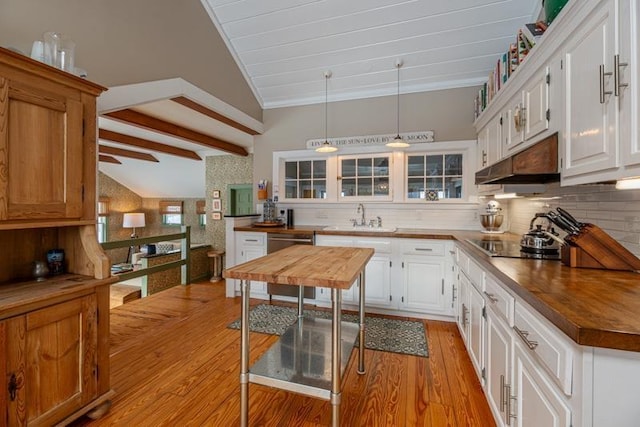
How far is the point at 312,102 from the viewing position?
4125mm

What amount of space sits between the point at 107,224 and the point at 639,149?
9.51m

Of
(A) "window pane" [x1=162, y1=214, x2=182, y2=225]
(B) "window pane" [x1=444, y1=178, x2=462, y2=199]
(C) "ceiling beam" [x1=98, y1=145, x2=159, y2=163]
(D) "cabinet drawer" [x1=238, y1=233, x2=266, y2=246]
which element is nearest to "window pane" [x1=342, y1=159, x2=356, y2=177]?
(B) "window pane" [x1=444, y1=178, x2=462, y2=199]

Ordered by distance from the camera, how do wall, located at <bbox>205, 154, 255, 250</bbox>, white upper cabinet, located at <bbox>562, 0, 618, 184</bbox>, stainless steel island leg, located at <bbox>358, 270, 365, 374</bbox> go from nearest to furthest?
white upper cabinet, located at <bbox>562, 0, 618, 184</bbox>, stainless steel island leg, located at <bbox>358, 270, 365, 374</bbox>, wall, located at <bbox>205, 154, 255, 250</bbox>

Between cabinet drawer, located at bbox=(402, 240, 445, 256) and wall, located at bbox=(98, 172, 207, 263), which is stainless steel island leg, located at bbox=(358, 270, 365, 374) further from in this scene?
wall, located at bbox=(98, 172, 207, 263)

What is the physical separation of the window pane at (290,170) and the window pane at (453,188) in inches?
79.8

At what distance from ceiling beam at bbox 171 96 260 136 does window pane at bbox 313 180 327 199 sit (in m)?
1.14

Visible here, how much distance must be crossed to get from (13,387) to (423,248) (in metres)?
3.16

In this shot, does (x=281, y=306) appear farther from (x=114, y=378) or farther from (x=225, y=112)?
(x=225, y=112)

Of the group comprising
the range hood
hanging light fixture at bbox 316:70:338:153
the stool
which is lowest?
the stool

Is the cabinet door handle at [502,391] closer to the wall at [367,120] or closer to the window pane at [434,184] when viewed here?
the window pane at [434,184]

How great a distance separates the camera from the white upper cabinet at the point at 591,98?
117 cm

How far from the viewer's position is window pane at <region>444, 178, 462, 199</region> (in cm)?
368

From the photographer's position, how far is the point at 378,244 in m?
3.35

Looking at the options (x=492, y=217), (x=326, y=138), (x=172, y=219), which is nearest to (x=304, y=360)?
(x=492, y=217)
